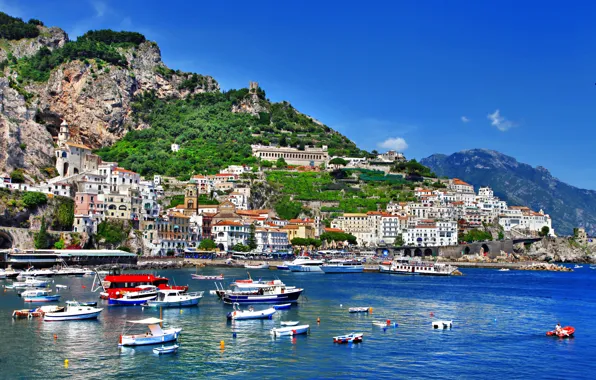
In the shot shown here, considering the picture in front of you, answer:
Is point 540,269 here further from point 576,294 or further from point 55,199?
point 55,199

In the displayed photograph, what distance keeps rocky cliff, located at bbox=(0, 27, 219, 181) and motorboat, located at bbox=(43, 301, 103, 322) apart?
58745 millimetres

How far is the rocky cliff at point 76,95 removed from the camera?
321 feet

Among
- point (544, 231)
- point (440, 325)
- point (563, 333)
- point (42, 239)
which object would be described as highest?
point (544, 231)

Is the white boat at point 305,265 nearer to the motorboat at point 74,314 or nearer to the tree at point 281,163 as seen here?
the tree at point 281,163

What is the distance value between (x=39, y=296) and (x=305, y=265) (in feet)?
148

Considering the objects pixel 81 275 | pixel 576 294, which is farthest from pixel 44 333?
pixel 576 294

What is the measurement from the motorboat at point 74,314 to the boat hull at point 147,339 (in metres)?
8.99

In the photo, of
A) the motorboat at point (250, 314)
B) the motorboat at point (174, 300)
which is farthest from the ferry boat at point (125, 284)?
the motorboat at point (250, 314)

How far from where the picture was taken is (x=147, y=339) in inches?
1196

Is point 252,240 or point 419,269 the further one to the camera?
point 252,240

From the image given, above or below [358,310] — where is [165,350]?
below

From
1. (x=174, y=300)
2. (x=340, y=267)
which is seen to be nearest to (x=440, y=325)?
(x=174, y=300)

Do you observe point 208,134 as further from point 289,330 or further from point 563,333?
point 563,333

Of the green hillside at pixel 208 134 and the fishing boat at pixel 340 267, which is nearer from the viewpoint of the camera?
the fishing boat at pixel 340 267
